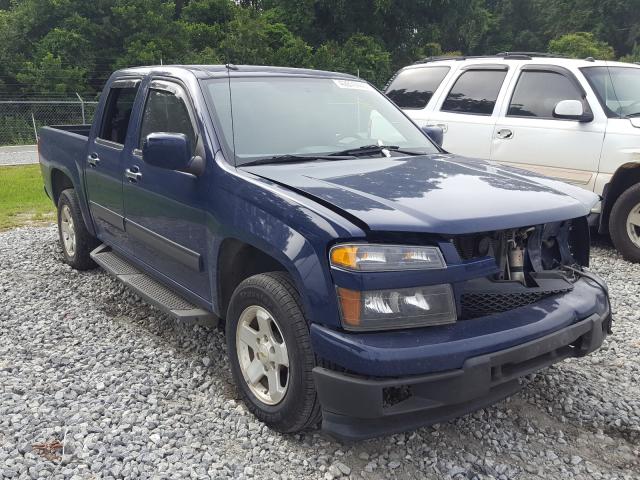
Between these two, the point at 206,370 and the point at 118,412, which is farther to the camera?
the point at 206,370

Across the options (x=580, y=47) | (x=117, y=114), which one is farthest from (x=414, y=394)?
(x=580, y=47)

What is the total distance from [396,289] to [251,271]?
1.10 m

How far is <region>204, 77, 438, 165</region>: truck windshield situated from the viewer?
3.67 metres

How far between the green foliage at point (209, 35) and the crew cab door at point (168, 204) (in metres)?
18.9

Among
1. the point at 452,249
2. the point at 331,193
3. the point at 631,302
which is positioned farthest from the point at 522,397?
the point at 631,302

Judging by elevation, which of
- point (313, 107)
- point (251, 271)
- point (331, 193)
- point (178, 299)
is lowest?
point (178, 299)

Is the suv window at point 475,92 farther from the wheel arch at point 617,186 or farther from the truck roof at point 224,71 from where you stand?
the truck roof at point 224,71

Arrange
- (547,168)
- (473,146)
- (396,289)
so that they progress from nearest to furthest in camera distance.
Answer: (396,289)
(547,168)
(473,146)

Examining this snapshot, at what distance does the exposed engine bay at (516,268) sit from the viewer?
9.20ft

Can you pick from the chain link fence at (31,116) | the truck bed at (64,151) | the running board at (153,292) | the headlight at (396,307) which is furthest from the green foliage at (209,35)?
the headlight at (396,307)

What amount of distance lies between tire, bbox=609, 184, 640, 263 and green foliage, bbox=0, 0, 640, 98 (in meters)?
18.4

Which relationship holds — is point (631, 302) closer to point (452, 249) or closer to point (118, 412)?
point (452, 249)

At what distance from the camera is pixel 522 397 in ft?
11.5

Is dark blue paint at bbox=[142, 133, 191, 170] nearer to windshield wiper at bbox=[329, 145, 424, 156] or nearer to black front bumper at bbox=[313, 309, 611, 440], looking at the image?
windshield wiper at bbox=[329, 145, 424, 156]
